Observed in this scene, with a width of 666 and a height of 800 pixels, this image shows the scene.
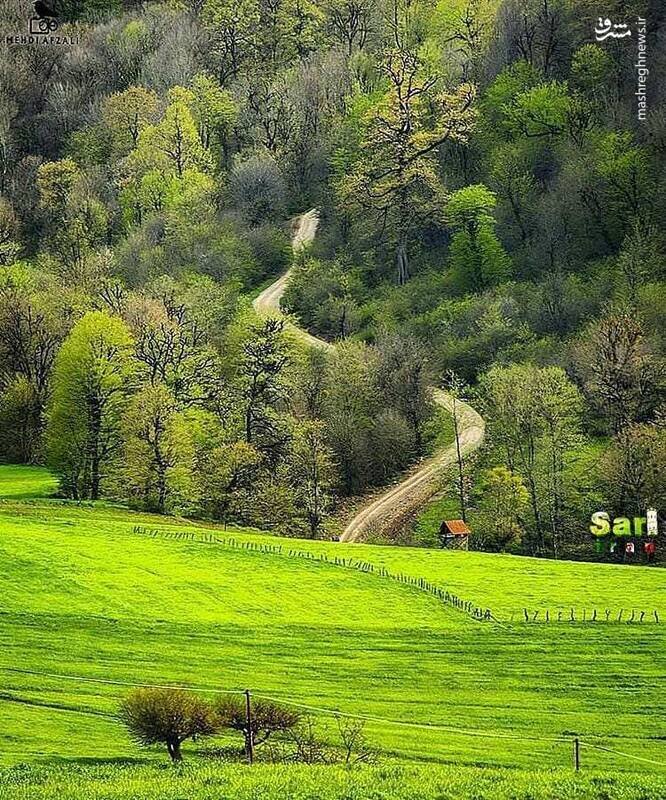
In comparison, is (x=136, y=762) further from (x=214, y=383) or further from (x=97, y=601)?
(x=214, y=383)

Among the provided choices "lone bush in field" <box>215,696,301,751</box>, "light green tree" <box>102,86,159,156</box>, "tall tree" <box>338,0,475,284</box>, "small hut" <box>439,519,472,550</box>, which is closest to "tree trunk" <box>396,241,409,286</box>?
"tall tree" <box>338,0,475,284</box>

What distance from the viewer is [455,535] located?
6438cm

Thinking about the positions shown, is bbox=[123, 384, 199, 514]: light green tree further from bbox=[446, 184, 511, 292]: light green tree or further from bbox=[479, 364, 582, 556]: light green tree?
bbox=[446, 184, 511, 292]: light green tree

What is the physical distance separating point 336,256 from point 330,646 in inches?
2517

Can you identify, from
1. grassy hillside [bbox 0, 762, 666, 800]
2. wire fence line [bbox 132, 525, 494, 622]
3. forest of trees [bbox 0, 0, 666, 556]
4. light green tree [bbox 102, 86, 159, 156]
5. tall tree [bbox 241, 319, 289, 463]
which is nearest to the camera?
grassy hillside [bbox 0, 762, 666, 800]

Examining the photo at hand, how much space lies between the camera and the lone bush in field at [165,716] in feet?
95.7

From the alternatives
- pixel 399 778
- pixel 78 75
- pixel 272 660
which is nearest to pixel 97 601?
pixel 272 660

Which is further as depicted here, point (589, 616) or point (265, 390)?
point (265, 390)

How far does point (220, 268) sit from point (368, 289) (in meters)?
13.0

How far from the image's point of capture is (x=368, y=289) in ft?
320

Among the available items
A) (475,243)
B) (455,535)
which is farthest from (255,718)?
(475,243)

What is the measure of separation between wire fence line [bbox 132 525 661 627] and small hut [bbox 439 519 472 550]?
10335 mm

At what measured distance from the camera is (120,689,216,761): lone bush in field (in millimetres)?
29172

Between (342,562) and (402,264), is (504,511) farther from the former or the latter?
(402,264)
